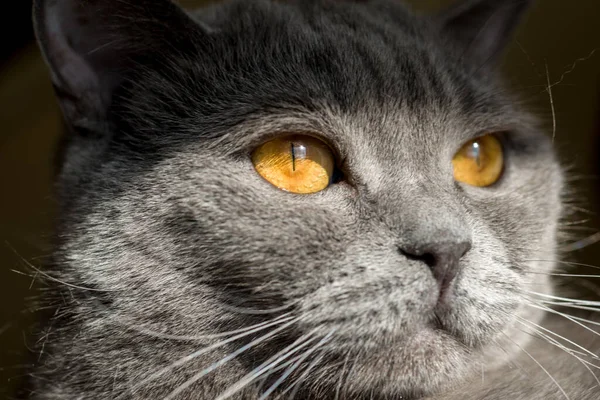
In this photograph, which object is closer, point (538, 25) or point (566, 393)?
point (566, 393)

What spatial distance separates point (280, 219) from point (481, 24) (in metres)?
0.80

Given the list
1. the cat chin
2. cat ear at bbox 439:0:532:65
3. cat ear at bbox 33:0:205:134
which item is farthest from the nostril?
cat ear at bbox 439:0:532:65

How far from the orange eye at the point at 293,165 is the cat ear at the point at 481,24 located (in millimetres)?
579

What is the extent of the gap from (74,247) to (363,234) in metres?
0.51

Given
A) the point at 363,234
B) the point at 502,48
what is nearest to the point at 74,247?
the point at 363,234

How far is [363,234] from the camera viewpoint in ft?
3.30

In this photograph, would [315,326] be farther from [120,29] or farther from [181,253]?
[120,29]

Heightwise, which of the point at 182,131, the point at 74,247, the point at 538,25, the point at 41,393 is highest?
the point at 538,25

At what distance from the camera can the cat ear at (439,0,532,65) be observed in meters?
1.53

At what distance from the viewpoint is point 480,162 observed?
4.26ft

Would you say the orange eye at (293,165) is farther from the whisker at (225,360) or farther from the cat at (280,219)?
the whisker at (225,360)

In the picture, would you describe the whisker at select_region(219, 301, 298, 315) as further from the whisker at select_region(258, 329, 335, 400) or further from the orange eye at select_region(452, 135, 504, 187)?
the orange eye at select_region(452, 135, 504, 187)

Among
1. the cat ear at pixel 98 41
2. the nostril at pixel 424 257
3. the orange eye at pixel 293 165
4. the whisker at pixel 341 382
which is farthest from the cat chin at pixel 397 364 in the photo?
the cat ear at pixel 98 41

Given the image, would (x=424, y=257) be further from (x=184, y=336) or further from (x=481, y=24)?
(x=481, y=24)
